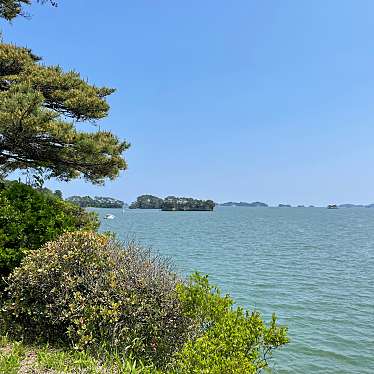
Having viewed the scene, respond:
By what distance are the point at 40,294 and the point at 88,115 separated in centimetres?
425

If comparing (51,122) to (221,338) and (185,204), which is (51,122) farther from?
(185,204)

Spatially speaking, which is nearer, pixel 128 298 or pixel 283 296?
pixel 128 298

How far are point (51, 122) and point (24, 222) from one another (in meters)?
1.73

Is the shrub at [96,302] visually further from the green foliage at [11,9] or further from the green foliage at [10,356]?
the green foliage at [11,9]

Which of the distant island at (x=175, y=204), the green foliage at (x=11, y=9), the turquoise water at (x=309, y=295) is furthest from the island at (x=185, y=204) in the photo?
the green foliage at (x=11, y=9)

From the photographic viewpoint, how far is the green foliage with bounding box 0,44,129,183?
6.43 meters

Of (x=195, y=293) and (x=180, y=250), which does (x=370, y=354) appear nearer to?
(x=195, y=293)

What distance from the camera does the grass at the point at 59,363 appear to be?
13.2 feet

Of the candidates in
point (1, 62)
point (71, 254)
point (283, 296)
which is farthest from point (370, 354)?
point (1, 62)

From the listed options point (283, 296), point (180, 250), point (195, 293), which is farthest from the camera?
point (180, 250)

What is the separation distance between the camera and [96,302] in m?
4.72

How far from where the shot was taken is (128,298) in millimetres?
4691

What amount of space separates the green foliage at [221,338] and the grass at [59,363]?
1.77 ft

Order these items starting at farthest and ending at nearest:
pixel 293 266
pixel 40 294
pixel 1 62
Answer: pixel 293 266, pixel 1 62, pixel 40 294
